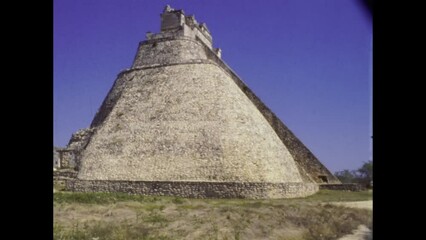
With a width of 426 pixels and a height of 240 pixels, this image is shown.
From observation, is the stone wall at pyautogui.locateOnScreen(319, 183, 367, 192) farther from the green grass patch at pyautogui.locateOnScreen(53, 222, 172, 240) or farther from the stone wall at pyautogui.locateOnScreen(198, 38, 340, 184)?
the green grass patch at pyautogui.locateOnScreen(53, 222, 172, 240)

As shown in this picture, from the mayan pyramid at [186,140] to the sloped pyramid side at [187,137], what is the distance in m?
0.06

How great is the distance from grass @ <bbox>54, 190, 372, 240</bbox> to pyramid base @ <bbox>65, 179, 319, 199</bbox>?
2.80m

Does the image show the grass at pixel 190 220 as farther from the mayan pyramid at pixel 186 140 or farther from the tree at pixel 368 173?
the tree at pixel 368 173

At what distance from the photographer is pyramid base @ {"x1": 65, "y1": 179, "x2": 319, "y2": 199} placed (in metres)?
19.5

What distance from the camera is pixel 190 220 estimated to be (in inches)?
496

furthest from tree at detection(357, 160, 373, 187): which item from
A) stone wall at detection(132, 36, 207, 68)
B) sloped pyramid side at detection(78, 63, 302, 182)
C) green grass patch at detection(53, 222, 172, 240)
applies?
stone wall at detection(132, 36, 207, 68)

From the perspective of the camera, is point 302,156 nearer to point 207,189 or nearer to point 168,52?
point 207,189

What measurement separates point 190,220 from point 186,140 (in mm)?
10332

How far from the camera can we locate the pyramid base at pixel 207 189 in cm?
1945

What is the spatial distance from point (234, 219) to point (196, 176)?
850cm

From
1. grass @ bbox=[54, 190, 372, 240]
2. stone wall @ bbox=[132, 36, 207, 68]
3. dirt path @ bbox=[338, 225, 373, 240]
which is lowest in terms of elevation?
dirt path @ bbox=[338, 225, 373, 240]

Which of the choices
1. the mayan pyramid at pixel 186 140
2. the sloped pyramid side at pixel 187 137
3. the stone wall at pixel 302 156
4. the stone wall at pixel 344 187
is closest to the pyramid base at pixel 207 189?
the mayan pyramid at pixel 186 140
